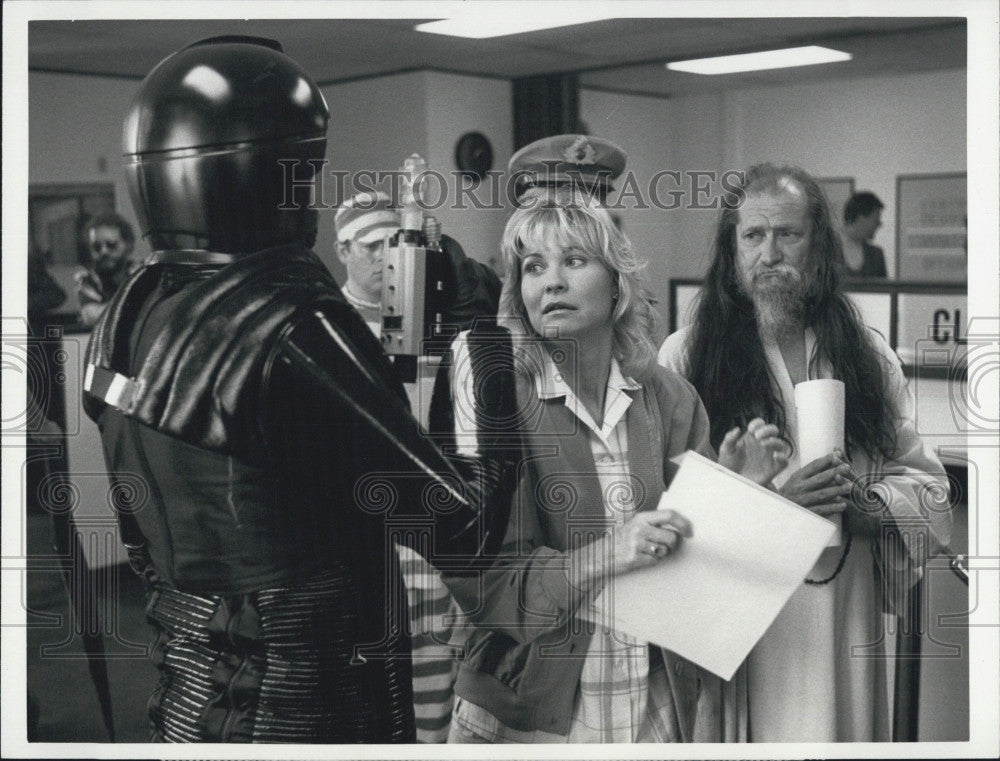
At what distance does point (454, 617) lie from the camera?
226 cm

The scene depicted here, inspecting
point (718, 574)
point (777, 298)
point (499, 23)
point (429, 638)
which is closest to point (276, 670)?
point (429, 638)

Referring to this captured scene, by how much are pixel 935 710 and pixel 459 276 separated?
1.35 meters

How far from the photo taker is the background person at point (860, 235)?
2256 millimetres

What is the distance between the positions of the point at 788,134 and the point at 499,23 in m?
0.63

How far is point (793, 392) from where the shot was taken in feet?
7.45

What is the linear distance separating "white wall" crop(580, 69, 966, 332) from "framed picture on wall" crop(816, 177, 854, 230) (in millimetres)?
13

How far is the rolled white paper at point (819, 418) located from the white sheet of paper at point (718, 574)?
0.13 meters

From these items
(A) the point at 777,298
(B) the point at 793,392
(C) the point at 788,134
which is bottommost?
(B) the point at 793,392

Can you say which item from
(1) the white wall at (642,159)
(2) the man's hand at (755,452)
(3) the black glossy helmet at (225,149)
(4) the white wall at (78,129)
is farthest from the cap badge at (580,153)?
(4) the white wall at (78,129)

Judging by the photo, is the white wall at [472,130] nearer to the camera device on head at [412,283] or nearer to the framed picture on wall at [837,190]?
the camera device on head at [412,283]

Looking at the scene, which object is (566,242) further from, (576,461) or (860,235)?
(860,235)

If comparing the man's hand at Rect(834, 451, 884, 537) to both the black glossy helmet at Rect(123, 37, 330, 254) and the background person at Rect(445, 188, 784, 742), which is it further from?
the black glossy helmet at Rect(123, 37, 330, 254)

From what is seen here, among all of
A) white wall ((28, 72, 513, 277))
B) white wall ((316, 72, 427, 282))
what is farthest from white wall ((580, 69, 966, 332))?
white wall ((316, 72, 427, 282))

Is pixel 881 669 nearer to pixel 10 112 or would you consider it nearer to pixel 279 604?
pixel 279 604
